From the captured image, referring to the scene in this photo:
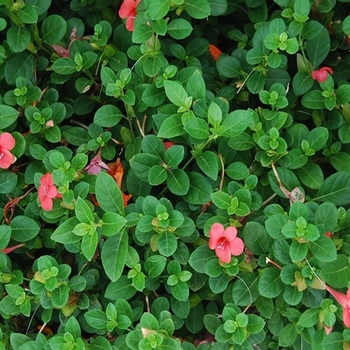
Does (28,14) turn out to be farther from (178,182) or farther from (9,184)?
(178,182)

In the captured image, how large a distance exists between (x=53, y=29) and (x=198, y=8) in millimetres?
441

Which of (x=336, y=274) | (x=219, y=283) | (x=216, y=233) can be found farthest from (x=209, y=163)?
(x=336, y=274)

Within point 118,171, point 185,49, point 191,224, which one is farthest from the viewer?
point 185,49

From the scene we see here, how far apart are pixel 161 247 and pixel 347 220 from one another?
0.45m

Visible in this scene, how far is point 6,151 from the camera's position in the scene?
148 cm

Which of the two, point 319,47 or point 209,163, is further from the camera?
point 319,47

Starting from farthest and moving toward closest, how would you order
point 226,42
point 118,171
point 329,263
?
point 226,42 → point 118,171 → point 329,263

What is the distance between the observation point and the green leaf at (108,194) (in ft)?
4.40

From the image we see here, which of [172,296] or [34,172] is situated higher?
[34,172]

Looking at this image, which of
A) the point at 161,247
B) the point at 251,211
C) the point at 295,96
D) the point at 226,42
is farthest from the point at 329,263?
the point at 226,42

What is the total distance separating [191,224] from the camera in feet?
4.52

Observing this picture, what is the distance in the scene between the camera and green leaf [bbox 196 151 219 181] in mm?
1389

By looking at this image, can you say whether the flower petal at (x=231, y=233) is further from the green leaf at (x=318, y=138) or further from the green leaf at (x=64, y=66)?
the green leaf at (x=64, y=66)

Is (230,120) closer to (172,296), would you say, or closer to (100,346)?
(172,296)
